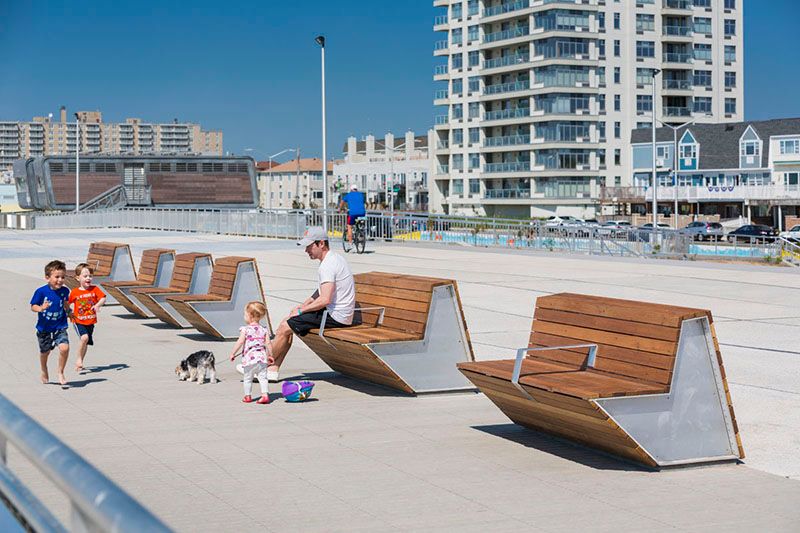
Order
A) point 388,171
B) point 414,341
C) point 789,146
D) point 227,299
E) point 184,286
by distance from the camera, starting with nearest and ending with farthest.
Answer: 1. point 414,341
2. point 227,299
3. point 184,286
4. point 789,146
5. point 388,171

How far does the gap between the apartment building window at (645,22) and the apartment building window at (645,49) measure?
113 centimetres

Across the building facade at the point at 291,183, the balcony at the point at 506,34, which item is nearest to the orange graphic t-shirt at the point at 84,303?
the balcony at the point at 506,34

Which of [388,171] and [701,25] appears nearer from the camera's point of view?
[701,25]

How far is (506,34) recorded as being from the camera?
9306 centimetres

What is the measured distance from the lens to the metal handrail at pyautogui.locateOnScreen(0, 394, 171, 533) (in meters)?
2.44

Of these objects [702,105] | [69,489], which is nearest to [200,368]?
[69,489]

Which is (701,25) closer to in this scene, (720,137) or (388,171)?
(720,137)

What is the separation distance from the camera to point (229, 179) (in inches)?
4203

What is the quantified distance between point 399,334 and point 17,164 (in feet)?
346

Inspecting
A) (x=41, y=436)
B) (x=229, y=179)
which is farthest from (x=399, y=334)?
(x=229, y=179)

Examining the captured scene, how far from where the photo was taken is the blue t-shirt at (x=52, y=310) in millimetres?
10344

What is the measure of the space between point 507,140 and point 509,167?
7.25 ft

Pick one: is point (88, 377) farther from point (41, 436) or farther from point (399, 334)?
point (41, 436)

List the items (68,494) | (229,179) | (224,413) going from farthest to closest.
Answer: (229,179) → (224,413) → (68,494)
